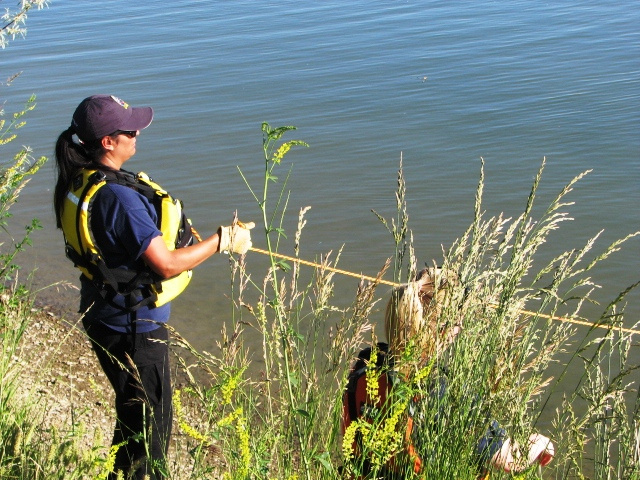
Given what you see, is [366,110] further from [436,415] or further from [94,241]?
[436,415]

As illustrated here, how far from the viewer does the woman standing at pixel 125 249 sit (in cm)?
339

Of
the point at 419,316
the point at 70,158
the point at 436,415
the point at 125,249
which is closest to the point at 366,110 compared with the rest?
the point at 70,158

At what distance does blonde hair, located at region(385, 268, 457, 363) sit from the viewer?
2.63m

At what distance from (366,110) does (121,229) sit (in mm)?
8458

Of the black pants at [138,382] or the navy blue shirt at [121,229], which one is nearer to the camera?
the navy blue shirt at [121,229]

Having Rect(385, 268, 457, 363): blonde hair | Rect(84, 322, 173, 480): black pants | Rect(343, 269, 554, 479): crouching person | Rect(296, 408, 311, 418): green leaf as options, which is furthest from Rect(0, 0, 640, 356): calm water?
Rect(296, 408, 311, 418): green leaf

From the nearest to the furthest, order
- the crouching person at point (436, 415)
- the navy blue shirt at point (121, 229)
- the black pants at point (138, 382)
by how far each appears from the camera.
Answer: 1. the crouching person at point (436, 415)
2. the navy blue shirt at point (121, 229)
3. the black pants at point (138, 382)

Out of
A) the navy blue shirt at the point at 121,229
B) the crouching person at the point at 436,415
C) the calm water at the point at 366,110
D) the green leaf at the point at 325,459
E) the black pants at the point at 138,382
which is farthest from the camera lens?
the calm water at the point at 366,110

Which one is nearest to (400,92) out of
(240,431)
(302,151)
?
(302,151)

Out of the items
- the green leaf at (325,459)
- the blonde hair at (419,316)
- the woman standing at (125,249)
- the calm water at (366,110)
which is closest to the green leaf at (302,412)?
the green leaf at (325,459)

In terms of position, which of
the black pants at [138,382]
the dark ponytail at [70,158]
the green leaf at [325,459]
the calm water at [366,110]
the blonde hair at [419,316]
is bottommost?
the calm water at [366,110]

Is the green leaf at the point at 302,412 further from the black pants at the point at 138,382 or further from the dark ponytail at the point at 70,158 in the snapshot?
the dark ponytail at the point at 70,158

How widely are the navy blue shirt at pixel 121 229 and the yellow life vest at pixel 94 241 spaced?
27 mm

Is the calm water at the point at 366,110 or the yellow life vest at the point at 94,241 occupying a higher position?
the yellow life vest at the point at 94,241
